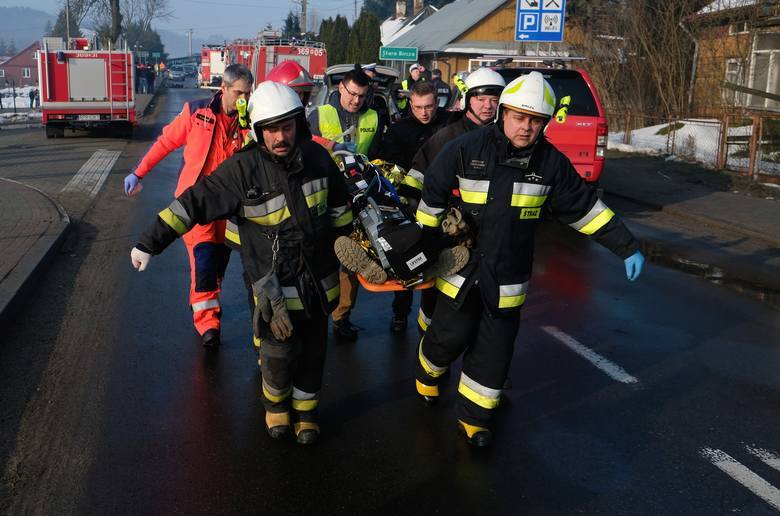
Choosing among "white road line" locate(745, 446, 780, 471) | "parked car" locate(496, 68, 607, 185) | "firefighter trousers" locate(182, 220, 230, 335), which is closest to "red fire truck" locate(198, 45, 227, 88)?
"parked car" locate(496, 68, 607, 185)

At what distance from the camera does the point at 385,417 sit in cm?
514

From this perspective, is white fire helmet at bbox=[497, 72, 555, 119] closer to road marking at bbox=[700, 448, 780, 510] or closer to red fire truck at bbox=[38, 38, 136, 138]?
→ road marking at bbox=[700, 448, 780, 510]

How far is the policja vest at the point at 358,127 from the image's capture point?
668cm

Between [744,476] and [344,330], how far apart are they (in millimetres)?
3160

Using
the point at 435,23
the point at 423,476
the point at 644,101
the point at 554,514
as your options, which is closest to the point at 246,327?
the point at 423,476

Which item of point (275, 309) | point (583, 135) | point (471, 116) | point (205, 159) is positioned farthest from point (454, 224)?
point (583, 135)

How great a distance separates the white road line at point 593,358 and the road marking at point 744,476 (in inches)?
45.7

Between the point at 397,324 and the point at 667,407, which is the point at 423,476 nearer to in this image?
the point at 667,407

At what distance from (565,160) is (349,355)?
237cm

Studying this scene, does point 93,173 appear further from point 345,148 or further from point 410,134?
point 345,148

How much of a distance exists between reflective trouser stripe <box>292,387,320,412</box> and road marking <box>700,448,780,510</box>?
216 centimetres

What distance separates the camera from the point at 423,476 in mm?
4379

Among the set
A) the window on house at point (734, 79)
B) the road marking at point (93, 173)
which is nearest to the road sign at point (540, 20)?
the window on house at point (734, 79)

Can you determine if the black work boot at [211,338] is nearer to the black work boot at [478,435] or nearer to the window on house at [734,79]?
the black work boot at [478,435]
